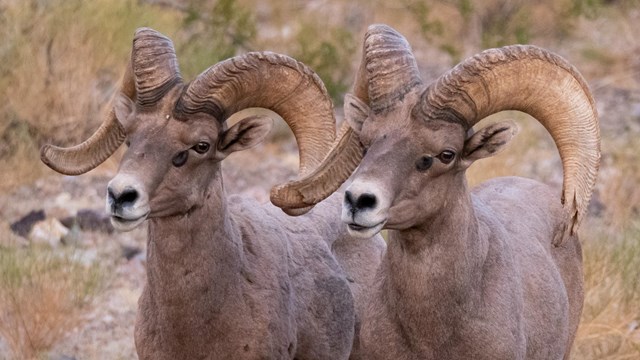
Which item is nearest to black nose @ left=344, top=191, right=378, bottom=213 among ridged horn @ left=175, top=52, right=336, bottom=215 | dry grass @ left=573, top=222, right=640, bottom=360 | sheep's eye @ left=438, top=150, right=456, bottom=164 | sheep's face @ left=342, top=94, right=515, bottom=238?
sheep's face @ left=342, top=94, right=515, bottom=238

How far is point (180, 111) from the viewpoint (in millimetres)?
8109

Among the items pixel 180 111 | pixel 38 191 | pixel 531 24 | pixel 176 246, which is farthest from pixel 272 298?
pixel 531 24

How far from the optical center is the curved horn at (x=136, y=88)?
8.23 metres

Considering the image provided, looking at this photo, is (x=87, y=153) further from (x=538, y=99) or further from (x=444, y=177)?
(x=538, y=99)

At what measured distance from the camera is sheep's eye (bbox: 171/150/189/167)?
8.00 meters

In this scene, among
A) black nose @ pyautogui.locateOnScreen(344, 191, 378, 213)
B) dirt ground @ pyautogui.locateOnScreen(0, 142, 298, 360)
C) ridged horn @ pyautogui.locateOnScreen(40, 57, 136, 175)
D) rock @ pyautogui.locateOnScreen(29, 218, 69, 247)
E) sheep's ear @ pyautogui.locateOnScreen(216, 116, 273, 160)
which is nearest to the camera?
black nose @ pyautogui.locateOnScreen(344, 191, 378, 213)

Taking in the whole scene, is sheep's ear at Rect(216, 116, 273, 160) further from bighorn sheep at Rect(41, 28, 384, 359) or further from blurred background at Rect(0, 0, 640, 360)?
blurred background at Rect(0, 0, 640, 360)

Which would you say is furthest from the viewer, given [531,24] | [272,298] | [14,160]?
[531,24]

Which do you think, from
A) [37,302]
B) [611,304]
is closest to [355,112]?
[611,304]

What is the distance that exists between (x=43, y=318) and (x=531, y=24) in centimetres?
1548

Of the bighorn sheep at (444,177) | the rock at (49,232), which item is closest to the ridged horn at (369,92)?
the bighorn sheep at (444,177)

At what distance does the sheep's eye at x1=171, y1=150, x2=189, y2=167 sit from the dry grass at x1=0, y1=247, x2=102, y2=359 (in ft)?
12.1

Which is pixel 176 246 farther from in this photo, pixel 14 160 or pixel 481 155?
pixel 14 160

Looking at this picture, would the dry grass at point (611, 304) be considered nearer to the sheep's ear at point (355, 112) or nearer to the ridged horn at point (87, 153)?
the sheep's ear at point (355, 112)
